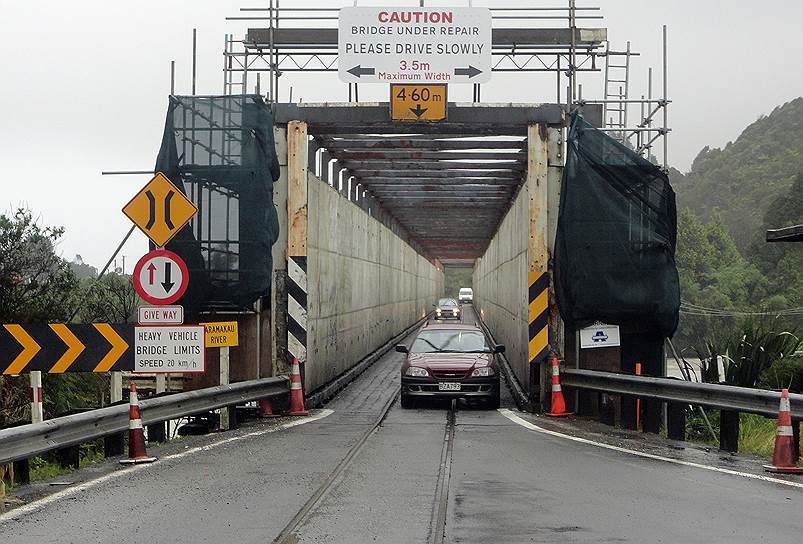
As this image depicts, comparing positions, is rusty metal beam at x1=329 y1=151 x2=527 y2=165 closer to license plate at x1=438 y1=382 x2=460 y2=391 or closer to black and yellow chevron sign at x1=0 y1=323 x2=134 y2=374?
license plate at x1=438 y1=382 x2=460 y2=391

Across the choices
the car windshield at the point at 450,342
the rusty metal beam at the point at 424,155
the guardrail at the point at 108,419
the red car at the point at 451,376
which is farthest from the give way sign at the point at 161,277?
the rusty metal beam at the point at 424,155

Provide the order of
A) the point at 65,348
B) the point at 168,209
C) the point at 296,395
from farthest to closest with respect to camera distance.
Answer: the point at 296,395
the point at 168,209
the point at 65,348

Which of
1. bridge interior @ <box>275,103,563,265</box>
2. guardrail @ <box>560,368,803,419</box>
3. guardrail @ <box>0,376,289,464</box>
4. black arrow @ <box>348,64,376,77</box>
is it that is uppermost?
black arrow @ <box>348,64,376,77</box>

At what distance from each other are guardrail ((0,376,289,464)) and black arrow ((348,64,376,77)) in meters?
5.17

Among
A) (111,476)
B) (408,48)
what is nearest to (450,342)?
(408,48)

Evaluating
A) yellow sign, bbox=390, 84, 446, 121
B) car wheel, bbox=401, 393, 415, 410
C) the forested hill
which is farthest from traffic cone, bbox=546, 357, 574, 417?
the forested hill

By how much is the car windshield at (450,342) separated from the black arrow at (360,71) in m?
4.98

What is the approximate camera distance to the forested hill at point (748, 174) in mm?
146500

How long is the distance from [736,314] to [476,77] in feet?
290

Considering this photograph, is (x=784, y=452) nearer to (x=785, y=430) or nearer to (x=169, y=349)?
(x=785, y=430)

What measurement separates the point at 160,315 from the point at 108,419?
5.14 feet

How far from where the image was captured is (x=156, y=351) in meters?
12.0

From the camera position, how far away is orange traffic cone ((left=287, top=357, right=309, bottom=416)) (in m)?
16.4

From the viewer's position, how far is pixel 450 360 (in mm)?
18109
